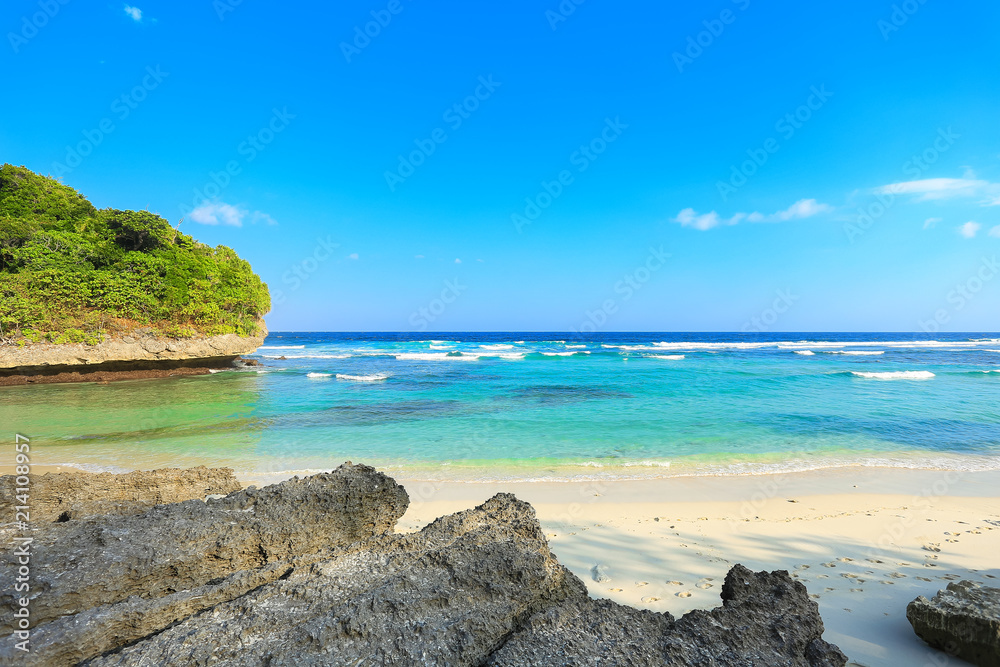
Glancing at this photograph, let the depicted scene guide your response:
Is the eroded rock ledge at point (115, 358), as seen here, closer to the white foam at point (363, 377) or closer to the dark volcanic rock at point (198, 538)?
the white foam at point (363, 377)

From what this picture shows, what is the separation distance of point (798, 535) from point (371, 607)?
6074 millimetres

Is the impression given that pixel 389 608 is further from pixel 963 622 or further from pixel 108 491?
pixel 108 491

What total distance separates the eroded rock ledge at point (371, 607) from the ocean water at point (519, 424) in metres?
5.95

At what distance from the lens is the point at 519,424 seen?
13.1m

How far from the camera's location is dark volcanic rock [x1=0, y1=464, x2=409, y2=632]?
265cm

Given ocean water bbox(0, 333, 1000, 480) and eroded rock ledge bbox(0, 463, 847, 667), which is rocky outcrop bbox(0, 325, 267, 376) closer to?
ocean water bbox(0, 333, 1000, 480)

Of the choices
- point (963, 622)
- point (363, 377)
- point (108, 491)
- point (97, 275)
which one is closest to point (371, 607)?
point (963, 622)

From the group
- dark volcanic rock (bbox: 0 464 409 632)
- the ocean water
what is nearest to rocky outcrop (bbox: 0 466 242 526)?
dark volcanic rock (bbox: 0 464 409 632)

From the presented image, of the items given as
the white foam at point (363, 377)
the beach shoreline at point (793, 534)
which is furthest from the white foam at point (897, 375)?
the white foam at point (363, 377)

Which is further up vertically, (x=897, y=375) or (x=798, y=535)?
(x=897, y=375)

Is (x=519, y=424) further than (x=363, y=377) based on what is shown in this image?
No

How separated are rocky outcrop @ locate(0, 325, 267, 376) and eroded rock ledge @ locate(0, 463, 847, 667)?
25.4 meters

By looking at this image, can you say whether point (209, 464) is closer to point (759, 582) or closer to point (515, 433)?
point (515, 433)

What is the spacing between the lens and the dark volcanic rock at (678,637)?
200 centimetres
